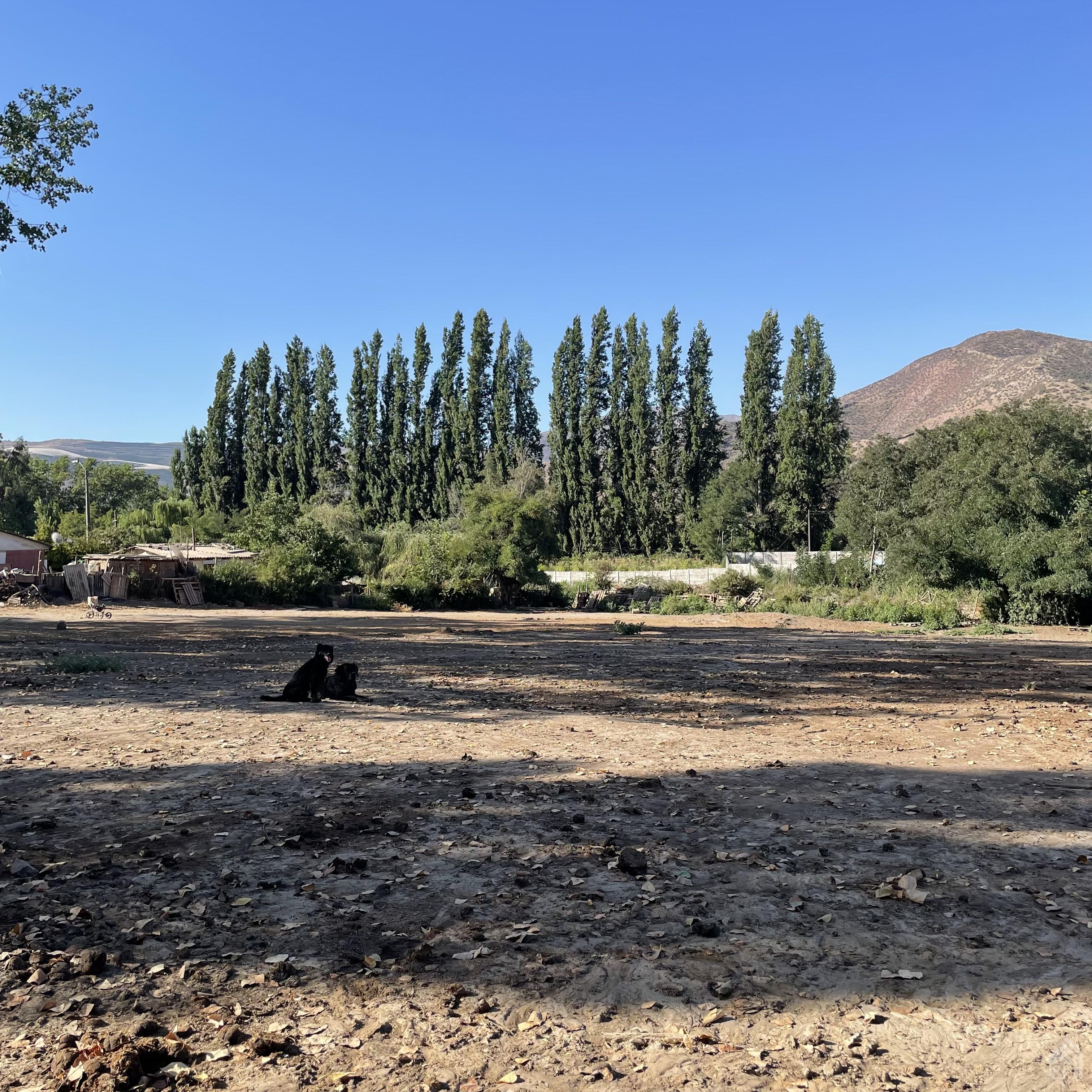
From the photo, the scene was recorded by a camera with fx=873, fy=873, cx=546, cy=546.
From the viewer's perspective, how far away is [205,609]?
30.0 metres

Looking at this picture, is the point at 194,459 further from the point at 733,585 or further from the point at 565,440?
the point at 733,585

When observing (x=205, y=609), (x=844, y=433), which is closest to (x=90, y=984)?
(x=205, y=609)

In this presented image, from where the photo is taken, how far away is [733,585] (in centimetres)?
3625

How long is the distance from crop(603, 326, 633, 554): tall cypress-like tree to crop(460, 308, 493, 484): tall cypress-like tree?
9.05 metres

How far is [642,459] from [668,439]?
2.28 meters

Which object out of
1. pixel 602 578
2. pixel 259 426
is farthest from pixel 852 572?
pixel 259 426

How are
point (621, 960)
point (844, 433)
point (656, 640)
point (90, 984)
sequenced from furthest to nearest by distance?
point (844, 433)
point (656, 640)
point (621, 960)
point (90, 984)

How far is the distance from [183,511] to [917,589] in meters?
54.7

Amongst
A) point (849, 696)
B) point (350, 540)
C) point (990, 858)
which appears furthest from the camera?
point (350, 540)

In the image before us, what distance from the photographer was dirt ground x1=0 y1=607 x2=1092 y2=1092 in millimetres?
2754

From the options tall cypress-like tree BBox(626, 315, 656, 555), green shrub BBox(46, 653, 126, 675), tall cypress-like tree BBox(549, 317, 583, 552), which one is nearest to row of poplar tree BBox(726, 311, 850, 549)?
tall cypress-like tree BBox(626, 315, 656, 555)

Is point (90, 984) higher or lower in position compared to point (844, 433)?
lower

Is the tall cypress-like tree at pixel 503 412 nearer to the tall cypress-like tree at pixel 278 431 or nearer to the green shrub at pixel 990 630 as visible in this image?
the tall cypress-like tree at pixel 278 431

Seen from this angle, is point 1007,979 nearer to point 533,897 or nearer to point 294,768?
point 533,897
